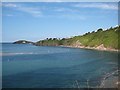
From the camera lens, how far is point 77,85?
96.8 feet

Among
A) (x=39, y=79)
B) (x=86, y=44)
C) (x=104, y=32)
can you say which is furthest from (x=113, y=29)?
(x=39, y=79)

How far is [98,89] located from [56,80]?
27.3ft

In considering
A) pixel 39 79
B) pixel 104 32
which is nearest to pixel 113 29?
pixel 104 32

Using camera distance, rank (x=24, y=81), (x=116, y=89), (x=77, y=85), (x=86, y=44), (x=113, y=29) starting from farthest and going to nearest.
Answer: (x=86, y=44) < (x=113, y=29) < (x=24, y=81) < (x=77, y=85) < (x=116, y=89)

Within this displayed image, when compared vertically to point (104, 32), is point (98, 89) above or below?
below

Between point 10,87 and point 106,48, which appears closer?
point 10,87

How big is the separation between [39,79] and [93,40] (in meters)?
105

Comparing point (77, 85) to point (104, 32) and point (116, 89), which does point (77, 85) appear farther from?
point (104, 32)

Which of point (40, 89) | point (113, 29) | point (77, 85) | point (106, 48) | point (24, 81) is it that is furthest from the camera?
point (113, 29)

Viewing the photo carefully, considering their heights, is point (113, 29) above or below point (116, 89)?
above

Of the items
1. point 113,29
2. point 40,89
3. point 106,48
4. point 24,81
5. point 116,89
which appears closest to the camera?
point 116,89

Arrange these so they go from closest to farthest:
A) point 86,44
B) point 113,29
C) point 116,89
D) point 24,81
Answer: point 116,89
point 24,81
point 113,29
point 86,44

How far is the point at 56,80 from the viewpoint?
109 feet

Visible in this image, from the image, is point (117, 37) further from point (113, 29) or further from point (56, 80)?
point (56, 80)
